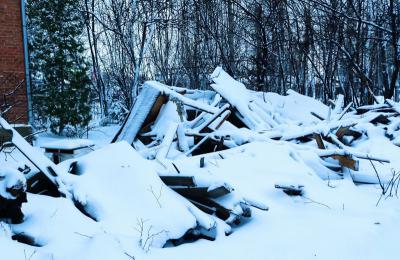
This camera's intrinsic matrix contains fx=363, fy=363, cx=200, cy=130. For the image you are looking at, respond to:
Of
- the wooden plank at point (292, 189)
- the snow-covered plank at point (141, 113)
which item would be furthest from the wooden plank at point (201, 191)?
the snow-covered plank at point (141, 113)

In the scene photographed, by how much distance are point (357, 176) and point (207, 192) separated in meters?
2.30

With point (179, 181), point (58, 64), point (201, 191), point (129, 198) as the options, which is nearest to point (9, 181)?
point (129, 198)

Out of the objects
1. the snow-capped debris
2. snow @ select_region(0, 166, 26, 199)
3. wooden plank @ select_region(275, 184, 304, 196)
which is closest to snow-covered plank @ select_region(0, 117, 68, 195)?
the snow-capped debris

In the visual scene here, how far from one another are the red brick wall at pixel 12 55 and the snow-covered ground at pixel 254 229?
5740mm

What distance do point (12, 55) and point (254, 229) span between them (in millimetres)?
7486

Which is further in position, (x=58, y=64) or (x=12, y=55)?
(x=58, y=64)

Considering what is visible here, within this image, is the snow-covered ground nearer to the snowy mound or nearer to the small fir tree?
the snowy mound

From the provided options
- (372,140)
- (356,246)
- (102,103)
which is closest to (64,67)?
(102,103)

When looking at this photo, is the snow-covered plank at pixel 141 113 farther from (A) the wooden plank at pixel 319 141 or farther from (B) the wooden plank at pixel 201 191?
(B) the wooden plank at pixel 201 191

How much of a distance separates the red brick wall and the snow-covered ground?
5.74 meters

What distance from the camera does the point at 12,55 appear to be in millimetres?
8219

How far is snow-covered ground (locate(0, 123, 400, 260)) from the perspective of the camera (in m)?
2.34

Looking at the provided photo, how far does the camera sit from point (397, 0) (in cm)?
957

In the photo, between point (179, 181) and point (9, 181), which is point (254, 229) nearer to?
point (179, 181)
